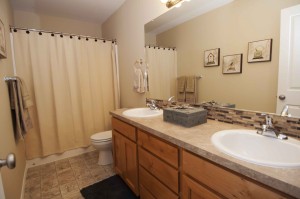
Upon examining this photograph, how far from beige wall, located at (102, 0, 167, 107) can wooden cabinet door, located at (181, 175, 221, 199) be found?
4.61 feet

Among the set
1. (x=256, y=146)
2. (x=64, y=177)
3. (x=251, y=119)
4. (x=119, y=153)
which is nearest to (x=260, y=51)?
(x=251, y=119)

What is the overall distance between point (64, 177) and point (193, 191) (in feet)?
5.96

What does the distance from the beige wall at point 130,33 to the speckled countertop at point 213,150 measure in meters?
1.08

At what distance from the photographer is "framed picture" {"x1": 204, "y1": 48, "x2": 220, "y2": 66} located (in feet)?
4.47

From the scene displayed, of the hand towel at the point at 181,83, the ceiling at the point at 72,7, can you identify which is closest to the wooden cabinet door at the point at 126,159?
the hand towel at the point at 181,83

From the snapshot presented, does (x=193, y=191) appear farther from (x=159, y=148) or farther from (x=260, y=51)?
(x=260, y=51)

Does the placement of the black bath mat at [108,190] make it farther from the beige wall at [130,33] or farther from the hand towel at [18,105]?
the beige wall at [130,33]

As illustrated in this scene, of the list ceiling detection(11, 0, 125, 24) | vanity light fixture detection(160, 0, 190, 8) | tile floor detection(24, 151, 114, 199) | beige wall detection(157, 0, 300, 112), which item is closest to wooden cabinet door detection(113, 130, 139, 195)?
tile floor detection(24, 151, 114, 199)

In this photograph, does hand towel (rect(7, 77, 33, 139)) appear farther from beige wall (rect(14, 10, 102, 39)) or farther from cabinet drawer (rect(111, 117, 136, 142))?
beige wall (rect(14, 10, 102, 39))

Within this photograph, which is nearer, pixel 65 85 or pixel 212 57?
pixel 212 57

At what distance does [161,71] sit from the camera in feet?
6.45

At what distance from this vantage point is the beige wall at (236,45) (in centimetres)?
105

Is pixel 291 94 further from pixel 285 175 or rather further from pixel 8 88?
pixel 8 88

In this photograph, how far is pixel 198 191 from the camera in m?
0.88
